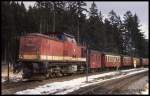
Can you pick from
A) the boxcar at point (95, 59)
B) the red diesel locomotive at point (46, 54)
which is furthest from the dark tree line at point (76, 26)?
the boxcar at point (95, 59)

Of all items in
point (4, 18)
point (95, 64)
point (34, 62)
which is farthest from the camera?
point (95, 64)

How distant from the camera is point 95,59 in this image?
5416 centimetres

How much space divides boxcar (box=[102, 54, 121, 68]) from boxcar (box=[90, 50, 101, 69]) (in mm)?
1600

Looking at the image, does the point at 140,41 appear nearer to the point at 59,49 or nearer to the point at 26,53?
the point at 59,49

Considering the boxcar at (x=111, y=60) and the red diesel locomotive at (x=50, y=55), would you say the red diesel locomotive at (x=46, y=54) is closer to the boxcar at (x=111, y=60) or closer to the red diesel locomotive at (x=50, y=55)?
the red diesel locomotive at (x=50, y=55)

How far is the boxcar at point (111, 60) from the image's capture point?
5972 cm

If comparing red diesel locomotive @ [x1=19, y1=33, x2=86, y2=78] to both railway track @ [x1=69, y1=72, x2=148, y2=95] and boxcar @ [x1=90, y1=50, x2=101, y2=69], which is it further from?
boxcar @ [x1=90, y1=50, x2=101, y2=69]

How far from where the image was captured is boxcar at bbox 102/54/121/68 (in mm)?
59725

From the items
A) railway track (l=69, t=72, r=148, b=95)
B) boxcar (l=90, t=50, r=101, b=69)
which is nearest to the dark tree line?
boxcar (l=90, t=50, r=101, b=69)

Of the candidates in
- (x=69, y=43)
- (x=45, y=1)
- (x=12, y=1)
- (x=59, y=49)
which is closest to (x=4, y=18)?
(x=12, y=1)

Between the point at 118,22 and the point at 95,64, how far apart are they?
A: 17.2 m

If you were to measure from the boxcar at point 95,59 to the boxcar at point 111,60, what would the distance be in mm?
1600

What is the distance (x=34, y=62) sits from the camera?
32094 millimetres

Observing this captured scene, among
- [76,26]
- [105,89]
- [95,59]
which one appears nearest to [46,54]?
[105,89]
